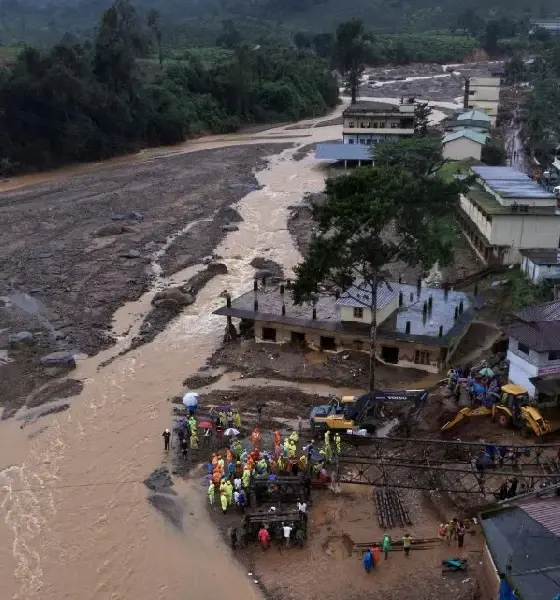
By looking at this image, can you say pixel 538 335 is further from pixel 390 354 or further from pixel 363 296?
pixel 363 296

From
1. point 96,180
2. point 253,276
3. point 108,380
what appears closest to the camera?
point 108,380

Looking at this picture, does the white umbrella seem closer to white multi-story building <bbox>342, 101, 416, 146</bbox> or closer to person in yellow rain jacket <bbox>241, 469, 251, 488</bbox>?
person in yellow rain jacket <bbox>241, 469, 251, 488</bbox>

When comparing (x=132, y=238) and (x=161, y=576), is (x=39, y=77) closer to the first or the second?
(x=132, y=238)

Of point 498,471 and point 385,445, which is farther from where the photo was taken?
point 385,445

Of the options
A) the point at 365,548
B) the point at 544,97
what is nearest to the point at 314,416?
the point at 365,548

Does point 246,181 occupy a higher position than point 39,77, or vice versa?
point 39,77

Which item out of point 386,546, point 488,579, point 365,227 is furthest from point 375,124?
point 488,579
